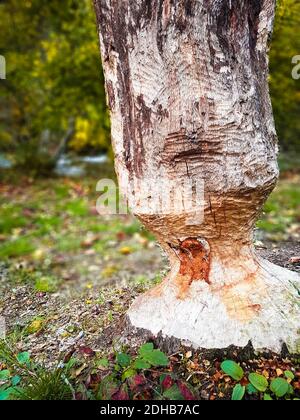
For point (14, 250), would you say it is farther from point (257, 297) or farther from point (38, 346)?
point (257, 297)

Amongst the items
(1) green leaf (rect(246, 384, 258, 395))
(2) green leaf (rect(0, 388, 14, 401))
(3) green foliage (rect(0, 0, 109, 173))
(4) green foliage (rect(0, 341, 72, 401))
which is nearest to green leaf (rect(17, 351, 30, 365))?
(4) green foliage (rect(0, 341, 72, 401))

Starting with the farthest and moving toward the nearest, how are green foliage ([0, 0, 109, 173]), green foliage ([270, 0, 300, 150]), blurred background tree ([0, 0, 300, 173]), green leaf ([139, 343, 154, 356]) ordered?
green foliage ([0, 0, 109, 173]), blurred background tree ([0, 0, 300, 173]), green foliage ([270, 0, 300, 150]), green leaf ([139, 343, 154, 356])

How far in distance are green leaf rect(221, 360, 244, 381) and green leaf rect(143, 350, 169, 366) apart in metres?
0.26

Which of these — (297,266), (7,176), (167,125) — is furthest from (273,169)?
(7,176)

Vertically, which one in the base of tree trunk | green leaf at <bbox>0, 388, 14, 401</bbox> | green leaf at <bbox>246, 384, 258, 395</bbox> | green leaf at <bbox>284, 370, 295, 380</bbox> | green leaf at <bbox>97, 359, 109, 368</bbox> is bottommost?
green leaf at <bbox>246, 384, 258, 395</bbox>

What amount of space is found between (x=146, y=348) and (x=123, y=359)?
12cm

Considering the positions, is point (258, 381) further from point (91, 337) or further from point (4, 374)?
point (4, 374)

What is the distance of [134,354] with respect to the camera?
1947 millimetres

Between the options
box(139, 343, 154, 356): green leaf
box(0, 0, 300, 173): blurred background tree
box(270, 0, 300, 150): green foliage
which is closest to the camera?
box(139, 343, 154, 356): green leaf

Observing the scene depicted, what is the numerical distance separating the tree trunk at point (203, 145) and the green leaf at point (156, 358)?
0.22m

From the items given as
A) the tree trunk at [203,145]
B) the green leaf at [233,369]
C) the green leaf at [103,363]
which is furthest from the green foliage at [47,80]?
the green leaf at [233,369]

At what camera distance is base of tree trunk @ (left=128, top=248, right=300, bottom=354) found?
187cm

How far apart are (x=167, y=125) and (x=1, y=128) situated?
9.86 m

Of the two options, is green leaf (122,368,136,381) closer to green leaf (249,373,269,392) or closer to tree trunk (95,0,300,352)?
tree trunk (95,0,300,352)
